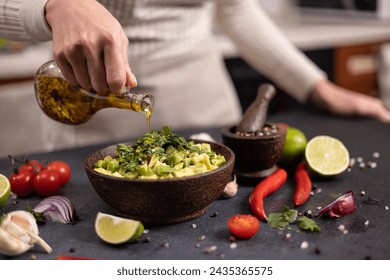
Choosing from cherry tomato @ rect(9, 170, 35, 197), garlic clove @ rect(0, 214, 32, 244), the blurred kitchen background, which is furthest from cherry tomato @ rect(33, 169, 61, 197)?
the blurred kitchen background

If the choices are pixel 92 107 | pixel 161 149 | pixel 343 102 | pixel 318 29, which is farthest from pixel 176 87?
pixel 318 29

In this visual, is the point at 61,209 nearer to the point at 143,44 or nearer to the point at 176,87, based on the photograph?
the point at 143,44

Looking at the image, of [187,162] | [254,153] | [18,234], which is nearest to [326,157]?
[254,153]

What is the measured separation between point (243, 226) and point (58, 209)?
1.30 feet

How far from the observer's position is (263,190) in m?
1.21

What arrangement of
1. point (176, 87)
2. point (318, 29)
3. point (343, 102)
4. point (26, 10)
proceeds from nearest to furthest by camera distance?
point (26, 10) → point (343, 102) → point (176, 87) → point (318, 29)

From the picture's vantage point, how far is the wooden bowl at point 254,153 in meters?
1.26

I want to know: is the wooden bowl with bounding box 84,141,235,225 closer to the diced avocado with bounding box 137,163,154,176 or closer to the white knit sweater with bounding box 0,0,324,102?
the diced avocado with bounding box 137,163,154,176

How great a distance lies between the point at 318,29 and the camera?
3.27 m

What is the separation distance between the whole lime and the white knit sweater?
0.63 metres

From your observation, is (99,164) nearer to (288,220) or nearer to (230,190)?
(230,190)

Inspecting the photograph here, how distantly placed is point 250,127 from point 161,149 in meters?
0.27
